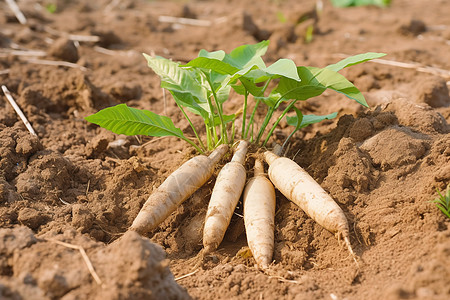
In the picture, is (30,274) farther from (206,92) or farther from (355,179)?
(355,179)

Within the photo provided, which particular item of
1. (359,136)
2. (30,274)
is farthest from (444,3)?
(30,274)

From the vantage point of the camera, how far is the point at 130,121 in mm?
2312

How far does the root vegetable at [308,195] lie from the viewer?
6.55ft

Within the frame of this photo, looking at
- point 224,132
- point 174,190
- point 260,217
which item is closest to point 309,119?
point 224,132

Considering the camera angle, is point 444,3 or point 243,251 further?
point 444,3

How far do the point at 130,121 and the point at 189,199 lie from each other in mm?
505

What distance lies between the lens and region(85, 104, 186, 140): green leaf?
2217mm

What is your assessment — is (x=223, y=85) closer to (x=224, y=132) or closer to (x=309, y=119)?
(x=224, y=132)

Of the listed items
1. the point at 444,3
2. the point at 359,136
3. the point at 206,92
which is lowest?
the point at 444,3

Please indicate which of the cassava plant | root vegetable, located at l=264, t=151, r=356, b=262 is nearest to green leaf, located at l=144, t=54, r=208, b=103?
the cassava plant

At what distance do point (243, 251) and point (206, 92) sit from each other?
894mm

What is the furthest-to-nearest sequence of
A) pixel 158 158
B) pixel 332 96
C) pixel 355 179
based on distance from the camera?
pixel 332 96 → pixel 158 158 → pixel 355 179

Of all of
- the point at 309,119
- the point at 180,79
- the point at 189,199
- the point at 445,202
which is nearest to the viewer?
the point at 445,202

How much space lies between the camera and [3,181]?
7.36 ft
